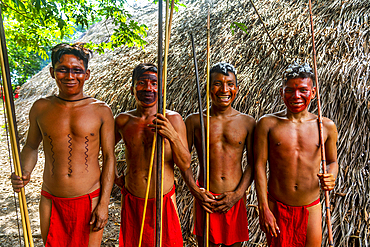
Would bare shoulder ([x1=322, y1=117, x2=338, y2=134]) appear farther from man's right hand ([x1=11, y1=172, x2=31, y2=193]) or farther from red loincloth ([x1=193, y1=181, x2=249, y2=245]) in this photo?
man's right hand ([x1=11, y1=172, x2=31, y2=193])

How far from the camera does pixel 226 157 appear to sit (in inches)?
66.6

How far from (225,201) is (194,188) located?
0.70 feet

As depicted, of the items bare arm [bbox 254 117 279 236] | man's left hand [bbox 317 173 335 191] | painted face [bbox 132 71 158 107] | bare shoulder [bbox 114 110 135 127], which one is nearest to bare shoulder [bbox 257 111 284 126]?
bare arm [bbox 254 117 279 236]

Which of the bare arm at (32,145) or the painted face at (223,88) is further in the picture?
the painted face at (223,88)

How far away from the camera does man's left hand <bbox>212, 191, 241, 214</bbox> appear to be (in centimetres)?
158

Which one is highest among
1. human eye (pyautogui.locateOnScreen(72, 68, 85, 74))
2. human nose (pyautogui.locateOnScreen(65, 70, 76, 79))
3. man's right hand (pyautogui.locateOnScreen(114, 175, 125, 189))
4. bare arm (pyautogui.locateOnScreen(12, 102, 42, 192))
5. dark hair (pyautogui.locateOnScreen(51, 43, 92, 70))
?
dark hair (pyautogui.locateOnScreen(51, 43, 92, 70))

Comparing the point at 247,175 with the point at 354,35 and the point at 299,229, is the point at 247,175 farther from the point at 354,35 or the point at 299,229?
the point at 354,35

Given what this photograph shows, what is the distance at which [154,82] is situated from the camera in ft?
5.15

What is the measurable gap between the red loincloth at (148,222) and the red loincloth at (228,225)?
0.21 metres

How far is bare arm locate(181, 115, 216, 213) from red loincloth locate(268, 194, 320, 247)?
0.44m

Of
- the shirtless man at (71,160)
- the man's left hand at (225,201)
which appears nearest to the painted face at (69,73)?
the shirtless man at (71,160)

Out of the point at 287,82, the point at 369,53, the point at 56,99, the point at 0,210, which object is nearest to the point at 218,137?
the point at 287,82

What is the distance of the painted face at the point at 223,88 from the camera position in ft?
5.46

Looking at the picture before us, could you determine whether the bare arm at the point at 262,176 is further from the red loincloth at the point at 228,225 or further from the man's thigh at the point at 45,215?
the man's thigh at the point at 45,215
